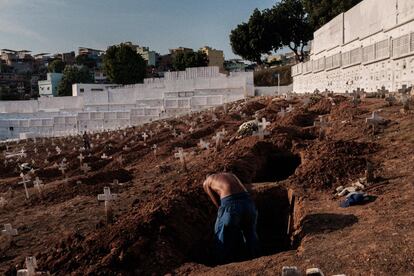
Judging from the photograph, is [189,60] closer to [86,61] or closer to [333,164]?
[333,164]

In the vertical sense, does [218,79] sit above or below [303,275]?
above

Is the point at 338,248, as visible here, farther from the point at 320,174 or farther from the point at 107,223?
the point at 107,223

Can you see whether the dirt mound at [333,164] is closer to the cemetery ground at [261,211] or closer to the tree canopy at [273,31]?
the cemetery ground at [261,211]

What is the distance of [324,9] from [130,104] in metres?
21.0

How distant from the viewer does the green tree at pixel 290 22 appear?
45219 mm

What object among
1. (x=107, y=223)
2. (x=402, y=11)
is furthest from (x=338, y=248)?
(x=402, y=11)

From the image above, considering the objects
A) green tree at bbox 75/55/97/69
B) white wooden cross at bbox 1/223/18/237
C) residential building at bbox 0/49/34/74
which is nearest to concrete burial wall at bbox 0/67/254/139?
white wooden cross at bbox 1/223/18/237

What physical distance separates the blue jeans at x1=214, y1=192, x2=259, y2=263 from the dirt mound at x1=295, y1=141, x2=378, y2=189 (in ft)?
6.77

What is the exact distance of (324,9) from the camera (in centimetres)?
3897

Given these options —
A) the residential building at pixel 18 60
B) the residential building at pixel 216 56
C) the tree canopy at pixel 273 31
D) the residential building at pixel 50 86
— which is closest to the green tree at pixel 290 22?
the tree canopy at pixel 273 31

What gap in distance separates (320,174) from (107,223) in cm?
381

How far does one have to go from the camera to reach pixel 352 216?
5328 millimetres

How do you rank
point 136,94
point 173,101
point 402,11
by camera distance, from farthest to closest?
point 136,94
point 173,101
point 402,11

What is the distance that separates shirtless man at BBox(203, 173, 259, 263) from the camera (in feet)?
17.3
